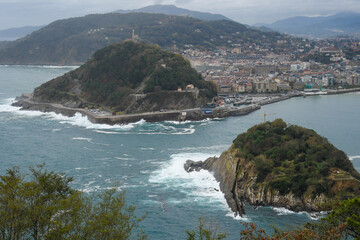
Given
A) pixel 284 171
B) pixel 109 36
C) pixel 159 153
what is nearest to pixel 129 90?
pixel 159 153

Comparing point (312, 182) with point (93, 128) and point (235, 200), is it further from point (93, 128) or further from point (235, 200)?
point (93, 128)

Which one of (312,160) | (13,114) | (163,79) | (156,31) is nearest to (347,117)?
(163,79)

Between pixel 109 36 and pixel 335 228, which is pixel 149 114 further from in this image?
pixel 109 36

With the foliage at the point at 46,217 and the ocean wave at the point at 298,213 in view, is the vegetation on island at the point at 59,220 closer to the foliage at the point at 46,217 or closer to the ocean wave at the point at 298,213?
the foliage at the point at 46,217

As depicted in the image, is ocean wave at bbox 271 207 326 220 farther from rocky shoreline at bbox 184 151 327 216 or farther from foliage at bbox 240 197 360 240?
foliage at bbox 240 197 360 240

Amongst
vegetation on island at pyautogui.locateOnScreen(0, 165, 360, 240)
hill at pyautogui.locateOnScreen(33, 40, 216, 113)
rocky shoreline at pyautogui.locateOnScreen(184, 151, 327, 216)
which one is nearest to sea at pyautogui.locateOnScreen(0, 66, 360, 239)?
rocky shoreline at pyautogui.locateOnScreen(184, 151, 327, 216)
